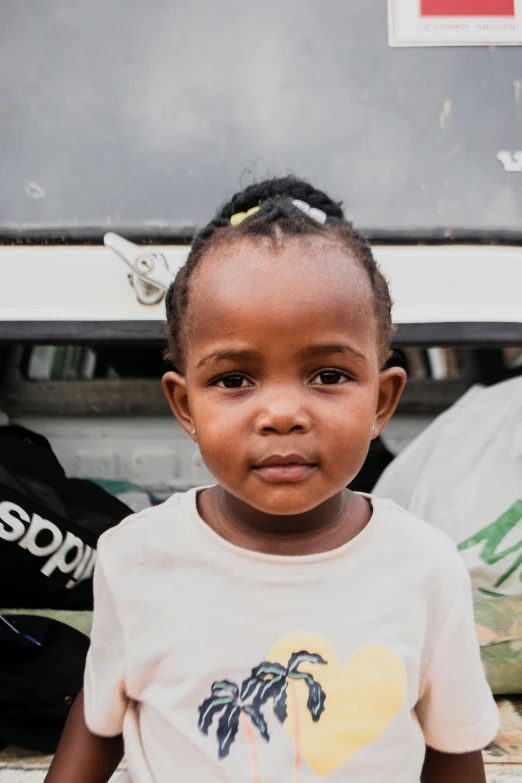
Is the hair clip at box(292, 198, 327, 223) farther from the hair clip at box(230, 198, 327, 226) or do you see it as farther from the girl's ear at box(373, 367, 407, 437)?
the girl's ear at box(373, 367, 407, 437)

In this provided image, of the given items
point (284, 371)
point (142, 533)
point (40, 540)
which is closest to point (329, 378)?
point (284, 371)

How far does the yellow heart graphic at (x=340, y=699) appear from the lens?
2.85 ft

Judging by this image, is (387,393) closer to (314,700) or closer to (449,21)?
(314,700)

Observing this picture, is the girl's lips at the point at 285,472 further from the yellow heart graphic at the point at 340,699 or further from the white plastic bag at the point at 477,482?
the white plastic bag at the point at 477,482

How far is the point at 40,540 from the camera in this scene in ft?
5.40

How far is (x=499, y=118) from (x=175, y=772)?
61.7 inches

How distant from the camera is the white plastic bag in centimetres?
172

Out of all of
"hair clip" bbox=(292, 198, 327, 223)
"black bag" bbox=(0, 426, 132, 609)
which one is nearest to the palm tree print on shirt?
"hair clip" bbox=(292, 198, 327, 223)

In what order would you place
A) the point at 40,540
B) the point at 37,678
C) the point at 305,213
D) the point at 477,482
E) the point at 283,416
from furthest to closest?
the point at 477,482, the point at 40,540, the point at 37,678, the point at 305,213, the point at 283,416

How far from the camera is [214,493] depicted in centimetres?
105

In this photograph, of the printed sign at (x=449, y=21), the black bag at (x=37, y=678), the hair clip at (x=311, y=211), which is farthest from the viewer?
the printed sign at (x=449, y=21)

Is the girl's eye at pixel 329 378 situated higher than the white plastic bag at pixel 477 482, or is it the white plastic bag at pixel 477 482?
the girl's eye at pixel 329 378

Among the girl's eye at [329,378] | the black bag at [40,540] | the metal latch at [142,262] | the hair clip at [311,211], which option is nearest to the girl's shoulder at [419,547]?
the girl's eye at [329,378]

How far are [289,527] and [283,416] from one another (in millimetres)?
210
